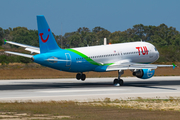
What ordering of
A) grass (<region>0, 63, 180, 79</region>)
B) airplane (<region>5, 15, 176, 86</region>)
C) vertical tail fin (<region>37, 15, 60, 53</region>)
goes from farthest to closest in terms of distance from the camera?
grass (<region>0, 63, 180, 79</region>) → airplane (<region>5, 15, 176, 86</region>) → vertical tail fin (<region>37, 15, 60, 53</region>)

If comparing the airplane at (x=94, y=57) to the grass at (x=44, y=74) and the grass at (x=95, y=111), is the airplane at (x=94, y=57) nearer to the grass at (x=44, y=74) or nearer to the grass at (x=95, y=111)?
the grass at (x=44, y=74)

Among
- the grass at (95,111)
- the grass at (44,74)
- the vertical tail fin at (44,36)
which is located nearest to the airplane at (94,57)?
the vertical tail fin at (44,36)

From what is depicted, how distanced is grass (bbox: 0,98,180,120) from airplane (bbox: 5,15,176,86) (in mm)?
16632

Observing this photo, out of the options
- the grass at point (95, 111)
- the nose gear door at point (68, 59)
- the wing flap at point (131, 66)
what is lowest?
the grass at point (95, 111)

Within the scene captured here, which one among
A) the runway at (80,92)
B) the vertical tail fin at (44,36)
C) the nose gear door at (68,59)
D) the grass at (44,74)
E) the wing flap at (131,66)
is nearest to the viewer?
the runway at (80,92)

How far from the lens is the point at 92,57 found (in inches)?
1896

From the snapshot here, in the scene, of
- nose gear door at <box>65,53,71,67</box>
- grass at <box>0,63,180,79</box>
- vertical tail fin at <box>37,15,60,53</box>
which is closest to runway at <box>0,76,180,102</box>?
nose gear door at <box>65,53,71,67</box>

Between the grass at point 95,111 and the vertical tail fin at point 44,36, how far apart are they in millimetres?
17439

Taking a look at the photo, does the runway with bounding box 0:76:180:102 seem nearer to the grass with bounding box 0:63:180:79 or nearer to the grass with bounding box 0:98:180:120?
the grass with bounding box 0:98:180:120

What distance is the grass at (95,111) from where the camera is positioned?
71.6 feet

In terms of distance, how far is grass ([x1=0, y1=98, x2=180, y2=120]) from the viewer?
21828 mm

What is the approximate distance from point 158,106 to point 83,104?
18.6ft

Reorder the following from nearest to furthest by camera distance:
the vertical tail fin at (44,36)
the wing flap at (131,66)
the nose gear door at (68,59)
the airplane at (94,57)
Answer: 1. the vertical tail fin at (44,36)
2. the airplane at (94,57)
3. the wing flap at (131,66)
4. the nose gear door at (68,59)

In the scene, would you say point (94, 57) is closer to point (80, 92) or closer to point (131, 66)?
point (131, 66)
